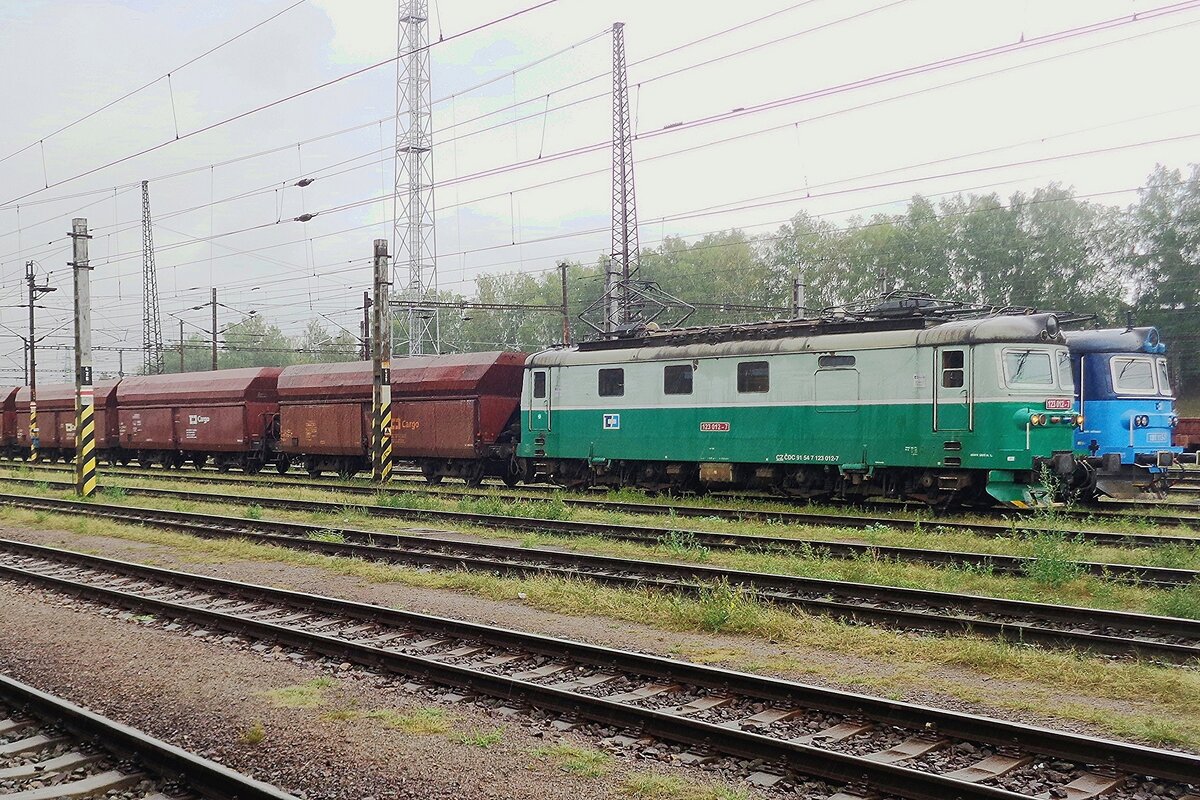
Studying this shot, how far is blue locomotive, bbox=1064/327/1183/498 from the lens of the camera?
19.5m

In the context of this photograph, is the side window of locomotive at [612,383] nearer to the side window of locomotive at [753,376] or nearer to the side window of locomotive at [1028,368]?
the side window of locomotive at [753,376]

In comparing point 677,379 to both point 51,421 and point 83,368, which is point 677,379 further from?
point 51,421

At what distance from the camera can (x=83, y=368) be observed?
982 inches

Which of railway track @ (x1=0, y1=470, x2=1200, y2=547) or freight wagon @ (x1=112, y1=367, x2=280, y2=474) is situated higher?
freight wagon @ (x1=112, y1=367, x2=280, y2=474)

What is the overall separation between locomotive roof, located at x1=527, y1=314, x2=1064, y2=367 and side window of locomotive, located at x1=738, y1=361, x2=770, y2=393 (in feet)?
0.78

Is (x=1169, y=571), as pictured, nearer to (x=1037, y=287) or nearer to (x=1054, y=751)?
(x=1054, y=751)

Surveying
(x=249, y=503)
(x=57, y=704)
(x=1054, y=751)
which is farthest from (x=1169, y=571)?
(x=249, y=503)

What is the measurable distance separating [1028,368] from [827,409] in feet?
11.7

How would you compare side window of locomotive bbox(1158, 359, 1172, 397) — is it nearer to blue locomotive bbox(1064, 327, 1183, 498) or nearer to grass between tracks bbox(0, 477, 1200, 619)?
blue locomotive bbox(1064, 327, 1183, 498)

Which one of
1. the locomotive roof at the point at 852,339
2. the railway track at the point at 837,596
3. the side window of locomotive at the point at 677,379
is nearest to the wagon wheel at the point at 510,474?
the locomotive roof at the point at 852,339

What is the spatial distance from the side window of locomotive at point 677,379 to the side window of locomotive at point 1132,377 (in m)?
8.25

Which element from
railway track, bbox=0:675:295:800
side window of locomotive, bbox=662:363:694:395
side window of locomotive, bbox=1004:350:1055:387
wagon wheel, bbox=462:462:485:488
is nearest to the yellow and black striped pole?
wagon wheel, bbox=462:462:485:488

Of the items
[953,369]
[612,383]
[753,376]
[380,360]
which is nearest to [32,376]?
[380,360]

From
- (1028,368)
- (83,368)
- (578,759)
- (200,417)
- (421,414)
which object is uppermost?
(83,368)
